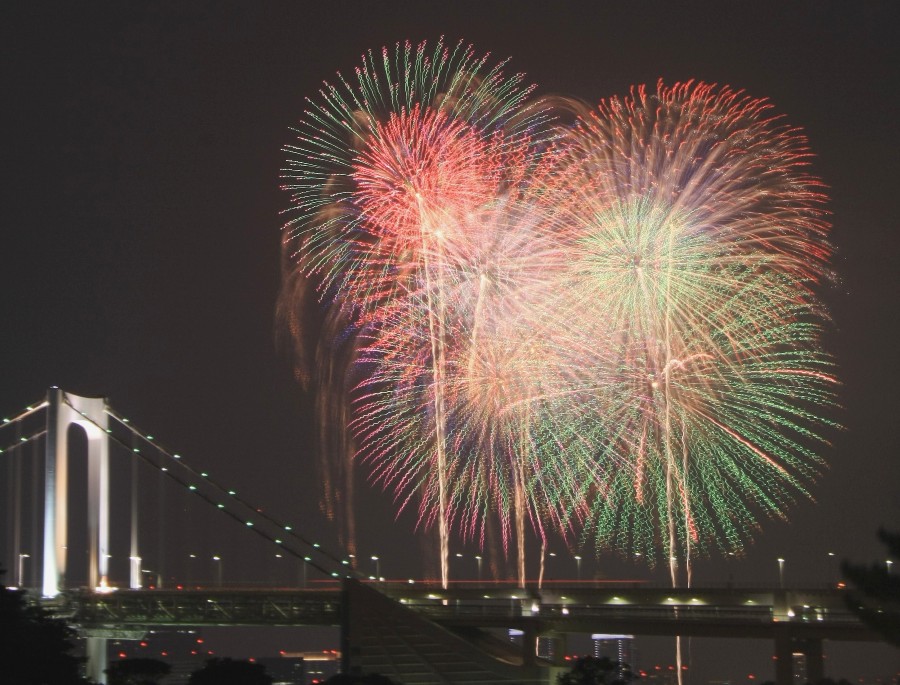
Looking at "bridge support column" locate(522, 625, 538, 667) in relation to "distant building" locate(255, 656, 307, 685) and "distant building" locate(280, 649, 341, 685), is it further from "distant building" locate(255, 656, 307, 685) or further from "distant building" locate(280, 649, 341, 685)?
"distant building" locate(255, 656, 307, 685)

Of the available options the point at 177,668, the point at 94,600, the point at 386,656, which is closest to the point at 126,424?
the point at 94,600

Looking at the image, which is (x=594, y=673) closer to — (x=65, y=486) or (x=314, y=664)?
(x=65, y=486)

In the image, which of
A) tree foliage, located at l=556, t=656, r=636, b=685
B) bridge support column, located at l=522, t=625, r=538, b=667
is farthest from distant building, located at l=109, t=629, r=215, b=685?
tree foliage, located at l=556, t=656, r=636, b=685

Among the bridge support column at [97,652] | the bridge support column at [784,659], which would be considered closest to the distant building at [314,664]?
the bridge support column at [97,652]

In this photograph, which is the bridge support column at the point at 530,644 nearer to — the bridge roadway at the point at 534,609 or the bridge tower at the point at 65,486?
the bridge roadway at the point at 534,609

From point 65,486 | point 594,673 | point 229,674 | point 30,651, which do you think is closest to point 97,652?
point 65,486

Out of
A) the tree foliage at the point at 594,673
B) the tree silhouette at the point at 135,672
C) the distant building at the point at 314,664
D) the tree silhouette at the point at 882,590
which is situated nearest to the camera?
the tree silhouette at the point at 882,590

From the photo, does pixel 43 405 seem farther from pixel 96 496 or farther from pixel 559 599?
pixel 559 599
